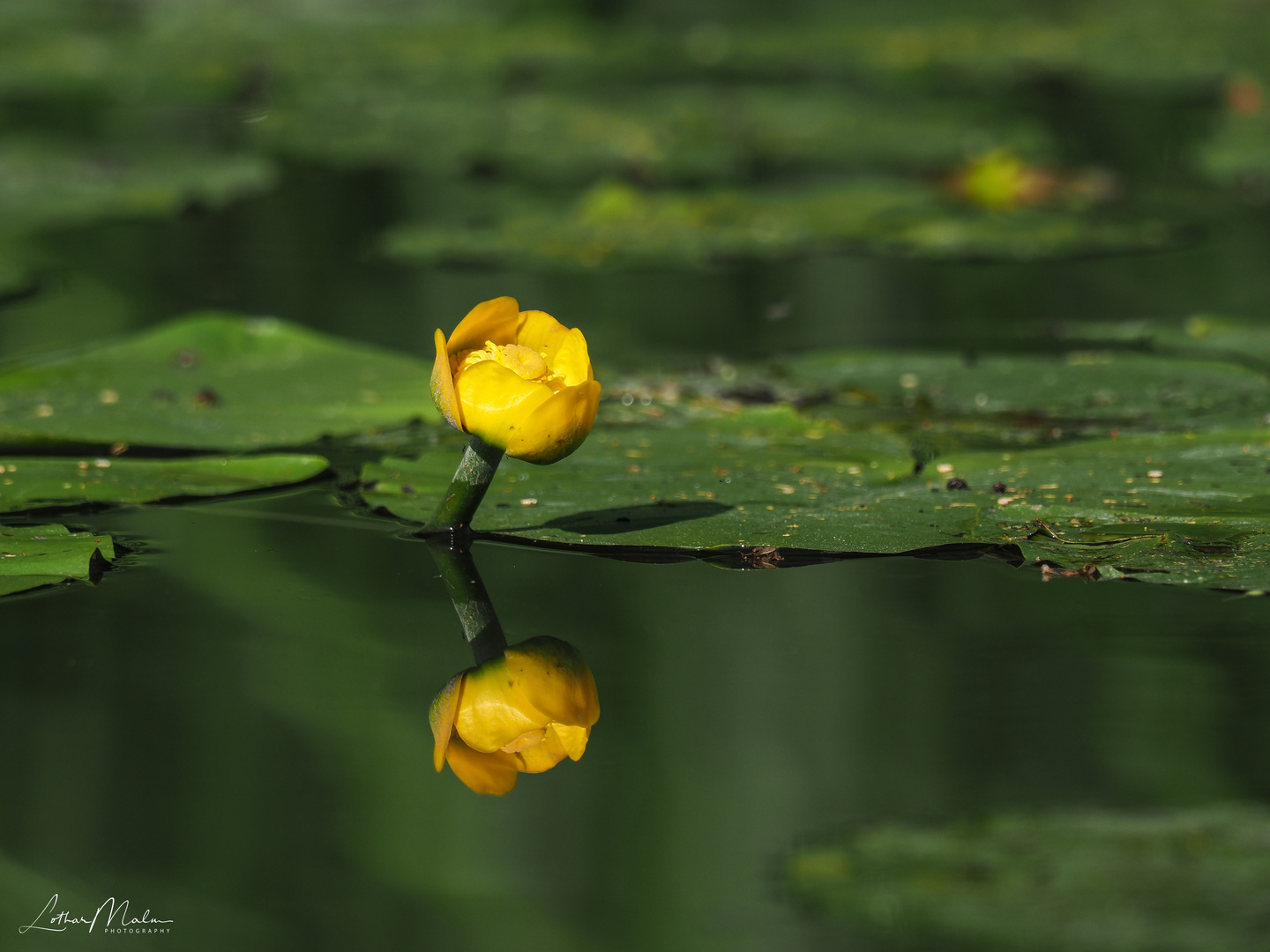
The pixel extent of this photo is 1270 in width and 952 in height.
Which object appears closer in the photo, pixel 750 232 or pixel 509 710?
pixel 509 710

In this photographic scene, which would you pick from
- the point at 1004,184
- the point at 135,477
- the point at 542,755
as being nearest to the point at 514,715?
the point at 542,755

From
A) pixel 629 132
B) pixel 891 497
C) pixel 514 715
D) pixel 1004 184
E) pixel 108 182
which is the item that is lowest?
pixel 514 715

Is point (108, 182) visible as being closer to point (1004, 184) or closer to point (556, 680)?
point (1004, 184)

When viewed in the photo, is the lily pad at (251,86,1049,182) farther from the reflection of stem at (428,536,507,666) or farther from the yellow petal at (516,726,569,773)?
the yellow petal at (516,726,569,773)

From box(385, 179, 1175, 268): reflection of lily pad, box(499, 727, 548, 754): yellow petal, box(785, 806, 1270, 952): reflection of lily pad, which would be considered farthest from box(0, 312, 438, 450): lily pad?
box(785, 806, 1270, 952): reflection of lily pad

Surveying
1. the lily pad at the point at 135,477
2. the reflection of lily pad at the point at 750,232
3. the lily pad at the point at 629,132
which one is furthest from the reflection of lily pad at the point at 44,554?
the lily pad at the point at 629,132

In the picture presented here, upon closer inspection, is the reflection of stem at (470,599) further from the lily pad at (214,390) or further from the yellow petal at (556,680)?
the lily pad at (214,390)

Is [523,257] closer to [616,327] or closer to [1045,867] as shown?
[616,327]

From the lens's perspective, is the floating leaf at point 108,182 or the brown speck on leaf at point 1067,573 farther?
the floating leaf at point 108,182
